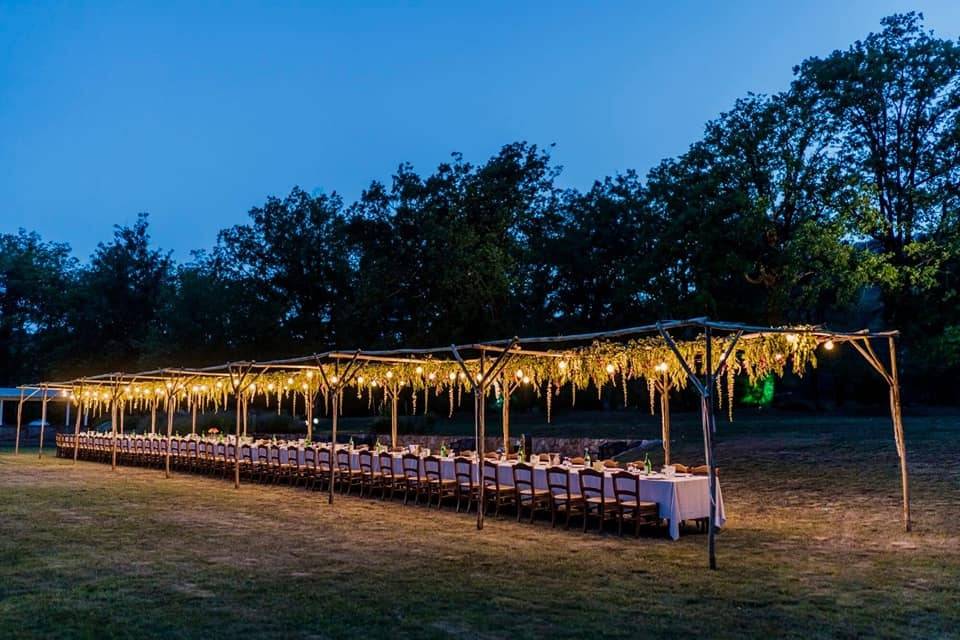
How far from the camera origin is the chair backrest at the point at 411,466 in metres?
14.3

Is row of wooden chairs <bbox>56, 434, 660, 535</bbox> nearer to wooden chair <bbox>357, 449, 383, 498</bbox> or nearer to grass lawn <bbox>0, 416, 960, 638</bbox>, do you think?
wooden chair <bbox>357, 449, 383, 498</bbox>

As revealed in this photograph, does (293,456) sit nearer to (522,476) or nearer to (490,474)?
(490,474)

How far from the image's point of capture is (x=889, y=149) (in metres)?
22.5

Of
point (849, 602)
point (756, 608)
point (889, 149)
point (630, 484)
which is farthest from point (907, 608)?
point (889, 149)

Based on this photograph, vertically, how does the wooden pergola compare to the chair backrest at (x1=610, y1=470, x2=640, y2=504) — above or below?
above

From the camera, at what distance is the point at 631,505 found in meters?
10.6

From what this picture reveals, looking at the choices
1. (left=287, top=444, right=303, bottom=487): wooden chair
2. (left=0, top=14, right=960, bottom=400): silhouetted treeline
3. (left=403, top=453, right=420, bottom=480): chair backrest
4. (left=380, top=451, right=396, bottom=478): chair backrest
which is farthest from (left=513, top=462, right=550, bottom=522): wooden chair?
(left=0, top=14, right=960, bottom=400): silhouetted treeline

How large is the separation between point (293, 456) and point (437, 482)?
17.3 feet

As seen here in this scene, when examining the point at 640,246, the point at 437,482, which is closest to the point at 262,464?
the point at 437,482

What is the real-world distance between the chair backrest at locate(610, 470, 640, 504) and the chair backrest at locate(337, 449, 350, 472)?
685 cm

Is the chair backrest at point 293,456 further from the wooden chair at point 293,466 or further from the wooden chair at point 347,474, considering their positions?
the wooden chair at point 347,474

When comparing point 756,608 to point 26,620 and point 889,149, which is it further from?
point 889,149

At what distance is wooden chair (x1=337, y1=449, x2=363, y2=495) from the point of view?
1567 cm

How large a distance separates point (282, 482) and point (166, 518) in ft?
19.5
